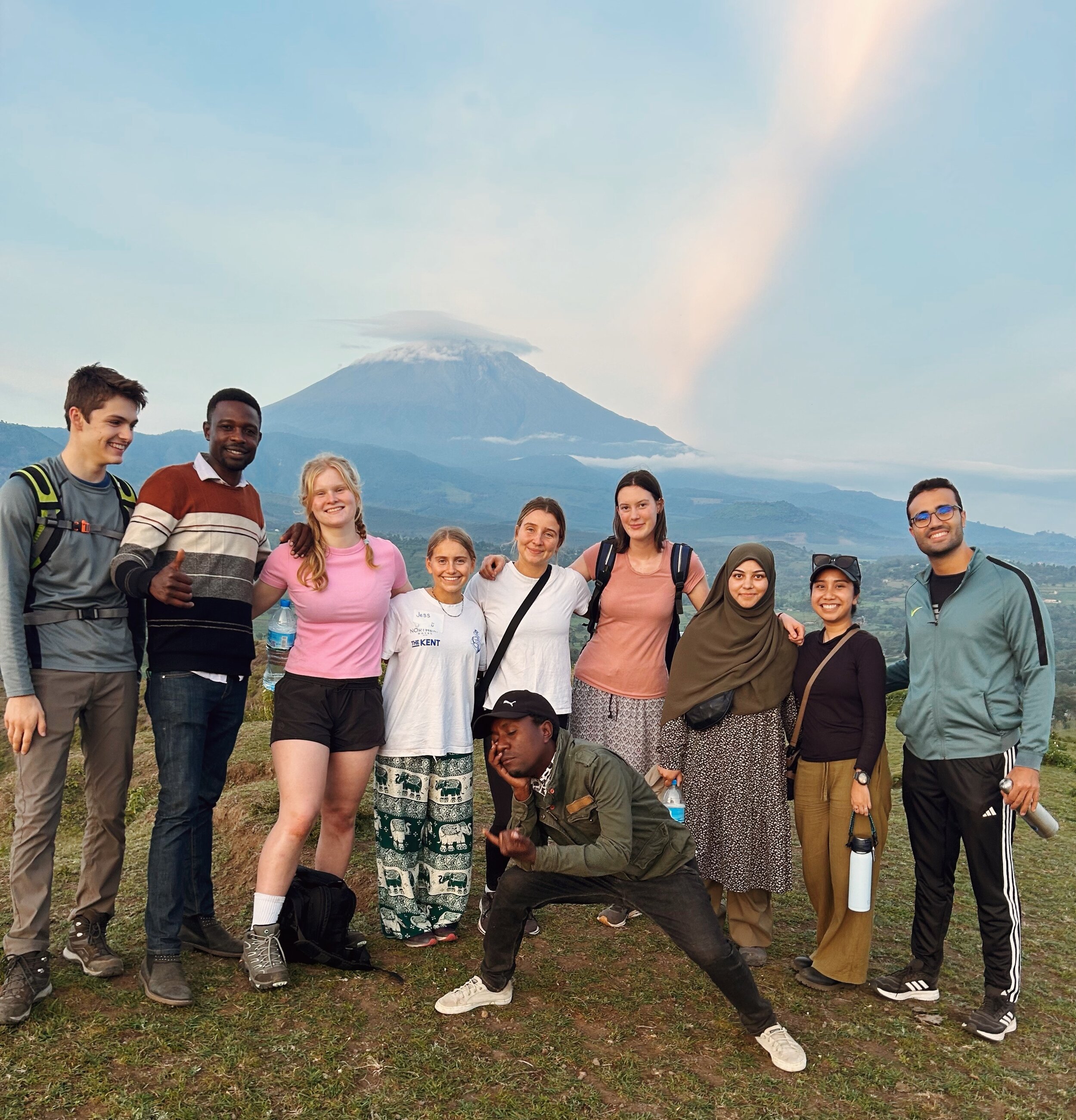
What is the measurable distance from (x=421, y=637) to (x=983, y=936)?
10.9ft

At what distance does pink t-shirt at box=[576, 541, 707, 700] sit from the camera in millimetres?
4992

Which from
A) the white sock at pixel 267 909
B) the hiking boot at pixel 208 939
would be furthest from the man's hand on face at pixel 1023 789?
the hiking boot at pixel 208 939

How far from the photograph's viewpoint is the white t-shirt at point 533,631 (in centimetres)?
483

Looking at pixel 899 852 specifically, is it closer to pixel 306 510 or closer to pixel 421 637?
pixel 421 637

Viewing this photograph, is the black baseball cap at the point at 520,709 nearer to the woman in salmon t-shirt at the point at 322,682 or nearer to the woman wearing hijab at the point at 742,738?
the woman in salmon t-shirt at the point at 322,682

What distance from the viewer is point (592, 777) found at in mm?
3691

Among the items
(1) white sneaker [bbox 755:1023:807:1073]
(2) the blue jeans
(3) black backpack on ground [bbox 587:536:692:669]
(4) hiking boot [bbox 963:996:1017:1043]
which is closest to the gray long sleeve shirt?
(2) the blue jeans

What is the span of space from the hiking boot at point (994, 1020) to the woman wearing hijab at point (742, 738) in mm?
1040

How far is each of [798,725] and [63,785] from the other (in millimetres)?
3777

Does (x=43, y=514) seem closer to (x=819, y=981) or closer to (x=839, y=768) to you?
(x=839, y=768)

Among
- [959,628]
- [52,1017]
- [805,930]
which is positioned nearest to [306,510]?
[52,1017]

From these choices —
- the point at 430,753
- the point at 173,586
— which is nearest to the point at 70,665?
the point at 173,586

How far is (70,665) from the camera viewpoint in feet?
12.6

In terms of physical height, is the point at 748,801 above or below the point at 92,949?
above
